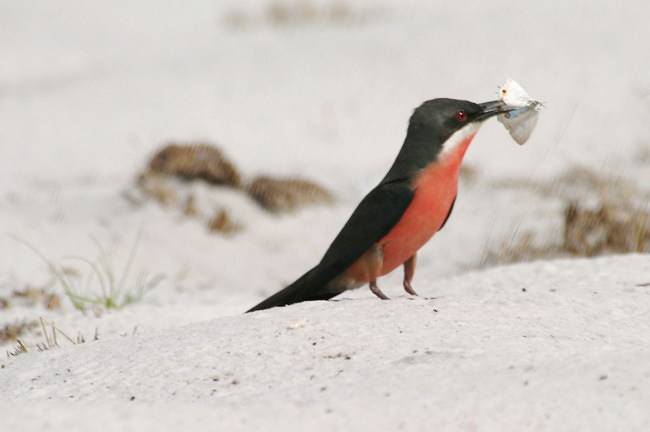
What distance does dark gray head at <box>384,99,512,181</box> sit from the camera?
3.75 m

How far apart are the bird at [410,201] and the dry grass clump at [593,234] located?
7.57ft

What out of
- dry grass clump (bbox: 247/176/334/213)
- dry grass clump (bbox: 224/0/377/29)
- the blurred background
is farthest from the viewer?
dry grass clump (bbox: 224/0/377/29)

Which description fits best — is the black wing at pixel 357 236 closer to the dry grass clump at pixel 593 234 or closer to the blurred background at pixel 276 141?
the blurred background at pixel 276 141

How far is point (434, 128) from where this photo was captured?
3795mm

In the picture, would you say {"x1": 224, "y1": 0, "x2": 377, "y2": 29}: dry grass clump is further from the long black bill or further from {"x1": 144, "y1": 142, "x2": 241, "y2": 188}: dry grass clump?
the long black bill

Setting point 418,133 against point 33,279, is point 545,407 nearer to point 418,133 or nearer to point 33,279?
point 418,133

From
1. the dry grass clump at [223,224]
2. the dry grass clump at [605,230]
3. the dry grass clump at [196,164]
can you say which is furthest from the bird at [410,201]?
the dry grass clump at [196,164]

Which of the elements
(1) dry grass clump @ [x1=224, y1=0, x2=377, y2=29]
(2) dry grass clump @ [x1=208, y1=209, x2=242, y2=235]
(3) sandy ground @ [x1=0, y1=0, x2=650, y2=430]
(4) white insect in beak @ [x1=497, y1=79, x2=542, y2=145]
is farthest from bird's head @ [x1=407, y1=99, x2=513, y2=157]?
(1) dry grass clump @ [x1=224, y1=0, x2=377, y2=29]

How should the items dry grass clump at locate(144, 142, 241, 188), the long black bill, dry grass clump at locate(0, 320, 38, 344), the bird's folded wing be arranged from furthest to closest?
dry grass clump at locate(144, 142, 241, 188) < dry grass clump at locate(0, 320, 38, 344) < the long black bill < the bird's folded wing

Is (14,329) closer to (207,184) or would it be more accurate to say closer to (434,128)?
(434,128)

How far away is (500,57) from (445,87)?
76 cm

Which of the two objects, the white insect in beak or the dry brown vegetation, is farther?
the dry brown vegetation

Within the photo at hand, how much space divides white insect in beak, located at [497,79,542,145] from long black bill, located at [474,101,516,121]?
0.7 inches

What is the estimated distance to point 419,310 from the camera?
3.49 meters
